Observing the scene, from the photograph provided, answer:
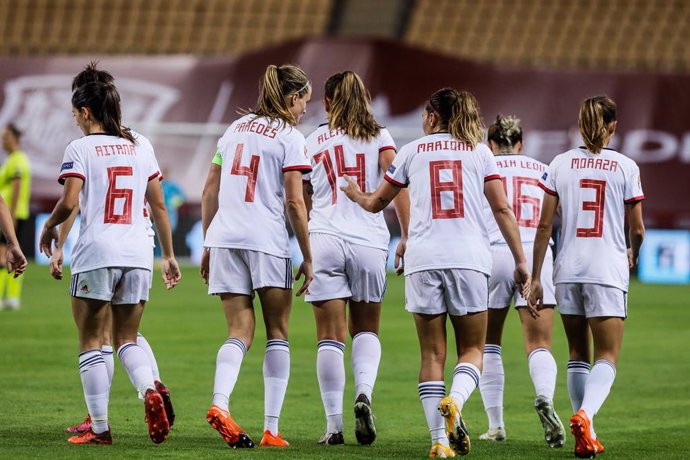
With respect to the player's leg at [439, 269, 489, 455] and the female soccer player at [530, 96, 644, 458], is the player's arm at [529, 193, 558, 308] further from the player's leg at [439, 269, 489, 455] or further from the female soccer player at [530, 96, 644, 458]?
Result: the player's leg at [439, 269, 489, 455]

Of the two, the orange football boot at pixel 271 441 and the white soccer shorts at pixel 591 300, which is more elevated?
the white soccer shorts at pixel 591 300

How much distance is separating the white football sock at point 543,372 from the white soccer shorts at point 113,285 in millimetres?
2358

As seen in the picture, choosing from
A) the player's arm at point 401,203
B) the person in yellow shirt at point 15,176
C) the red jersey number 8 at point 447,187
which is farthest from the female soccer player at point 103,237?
the person in yellow shirt at point 15,176

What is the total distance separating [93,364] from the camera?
667cm

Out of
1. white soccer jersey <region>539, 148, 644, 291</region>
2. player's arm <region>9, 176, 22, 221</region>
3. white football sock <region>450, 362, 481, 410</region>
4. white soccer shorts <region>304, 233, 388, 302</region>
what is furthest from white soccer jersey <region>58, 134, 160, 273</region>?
player's arm <region>9, 176, 22, 221</region>

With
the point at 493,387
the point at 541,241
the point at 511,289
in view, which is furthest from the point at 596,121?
the point at 493,387

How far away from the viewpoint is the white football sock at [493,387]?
24.9 ft

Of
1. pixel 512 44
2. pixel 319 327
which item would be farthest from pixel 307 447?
pixel 512 44

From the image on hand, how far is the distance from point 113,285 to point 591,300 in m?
2.58

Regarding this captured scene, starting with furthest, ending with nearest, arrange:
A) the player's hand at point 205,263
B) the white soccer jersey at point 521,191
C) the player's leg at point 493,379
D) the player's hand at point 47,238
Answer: the white soccer jersey at point 521,191 → the player's leg at point 493,379 → the player's hand at point 205,263 → the player's hand at point 47,238

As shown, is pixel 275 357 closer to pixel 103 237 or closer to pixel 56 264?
pixel 103 237

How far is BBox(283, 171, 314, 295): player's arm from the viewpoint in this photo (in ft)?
22.2

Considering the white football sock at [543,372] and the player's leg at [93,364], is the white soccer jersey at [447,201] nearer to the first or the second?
the white football sock at [543,372]

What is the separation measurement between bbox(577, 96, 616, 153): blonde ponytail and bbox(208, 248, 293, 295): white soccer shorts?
5.87ft
